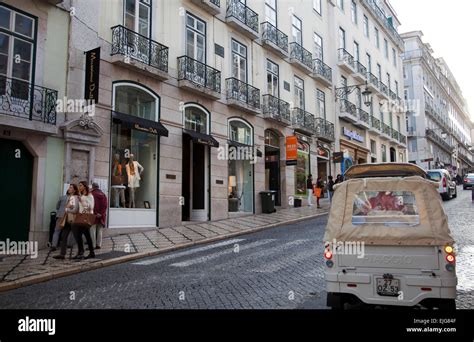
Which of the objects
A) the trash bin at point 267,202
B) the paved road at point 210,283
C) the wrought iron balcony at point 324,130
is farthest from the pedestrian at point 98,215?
the wrought iron balcony at point 324,130

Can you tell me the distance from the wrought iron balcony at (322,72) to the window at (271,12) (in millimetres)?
4765

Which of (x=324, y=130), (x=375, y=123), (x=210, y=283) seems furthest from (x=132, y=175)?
(x=375, y=123)

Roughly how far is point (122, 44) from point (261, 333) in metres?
12.1

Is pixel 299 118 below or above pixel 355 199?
above

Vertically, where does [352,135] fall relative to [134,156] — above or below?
above

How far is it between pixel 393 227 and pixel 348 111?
85.3ft

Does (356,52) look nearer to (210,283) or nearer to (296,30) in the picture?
(296,30)

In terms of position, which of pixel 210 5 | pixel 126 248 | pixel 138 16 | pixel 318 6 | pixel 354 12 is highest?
pixel 354 12

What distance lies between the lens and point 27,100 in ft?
36.2

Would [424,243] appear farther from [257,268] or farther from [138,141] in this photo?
[138,141]

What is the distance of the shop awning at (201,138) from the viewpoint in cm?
1586

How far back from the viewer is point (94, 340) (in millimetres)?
4242

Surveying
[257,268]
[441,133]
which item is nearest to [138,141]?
[257,268]

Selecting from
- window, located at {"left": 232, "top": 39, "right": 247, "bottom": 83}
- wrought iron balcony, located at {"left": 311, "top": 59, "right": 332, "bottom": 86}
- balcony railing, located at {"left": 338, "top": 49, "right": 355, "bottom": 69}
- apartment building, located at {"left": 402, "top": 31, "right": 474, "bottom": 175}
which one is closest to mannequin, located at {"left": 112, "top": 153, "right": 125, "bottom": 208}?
window, located at {"left": 232, "top": 39, "right": 247, "bottom": 83}
